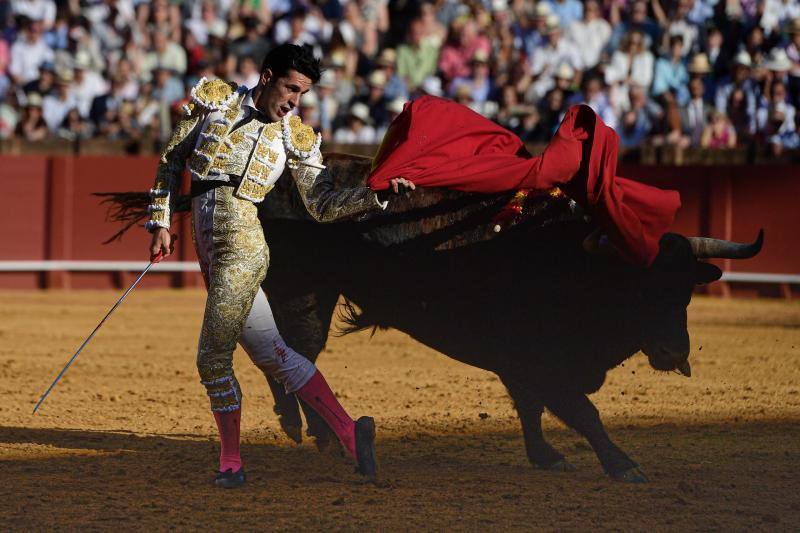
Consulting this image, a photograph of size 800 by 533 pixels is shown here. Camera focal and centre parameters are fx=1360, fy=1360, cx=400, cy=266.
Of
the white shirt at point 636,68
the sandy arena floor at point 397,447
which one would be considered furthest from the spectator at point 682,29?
the sandy arena floor at point 397,447

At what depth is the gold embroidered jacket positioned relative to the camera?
13.0 ft

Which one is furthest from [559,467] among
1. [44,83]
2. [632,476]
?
[44,83]

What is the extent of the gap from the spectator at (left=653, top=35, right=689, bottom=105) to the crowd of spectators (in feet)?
0.04

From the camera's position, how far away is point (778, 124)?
31.2 feet

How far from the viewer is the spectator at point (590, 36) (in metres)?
10.2

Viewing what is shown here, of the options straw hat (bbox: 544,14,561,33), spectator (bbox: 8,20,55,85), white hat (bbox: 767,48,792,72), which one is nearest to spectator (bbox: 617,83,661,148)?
straw hat (bbox: 544,14,561,33)

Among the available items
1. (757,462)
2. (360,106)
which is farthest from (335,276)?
(360,106)

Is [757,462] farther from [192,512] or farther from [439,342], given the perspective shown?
[192,512]

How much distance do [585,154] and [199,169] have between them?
1.29 meters

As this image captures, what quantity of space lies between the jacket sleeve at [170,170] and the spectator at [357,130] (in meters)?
5.99

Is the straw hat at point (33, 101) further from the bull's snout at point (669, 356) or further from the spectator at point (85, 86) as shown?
the bull's snout at point (669, 356)

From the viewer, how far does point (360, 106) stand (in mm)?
10055

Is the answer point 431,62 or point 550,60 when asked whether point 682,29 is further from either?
point 431,62

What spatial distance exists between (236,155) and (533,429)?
141cm
